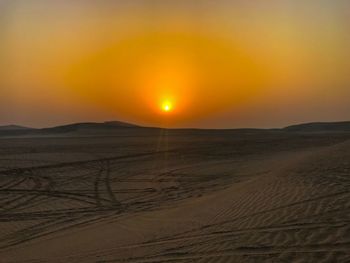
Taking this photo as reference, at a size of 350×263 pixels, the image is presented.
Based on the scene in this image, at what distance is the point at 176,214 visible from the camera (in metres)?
12.0

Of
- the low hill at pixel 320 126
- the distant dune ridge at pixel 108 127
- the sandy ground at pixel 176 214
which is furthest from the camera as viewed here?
the low hill at pixel 320 126

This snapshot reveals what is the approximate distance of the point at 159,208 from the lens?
44.8 feet

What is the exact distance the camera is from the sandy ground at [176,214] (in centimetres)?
748

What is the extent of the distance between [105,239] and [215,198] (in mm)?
4712

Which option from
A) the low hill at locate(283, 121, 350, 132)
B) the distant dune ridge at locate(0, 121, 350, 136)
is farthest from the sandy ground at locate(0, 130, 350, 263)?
the low hill at locate(283, 121, 350, 132)

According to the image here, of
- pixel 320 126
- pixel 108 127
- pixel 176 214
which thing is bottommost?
pixel 176 214

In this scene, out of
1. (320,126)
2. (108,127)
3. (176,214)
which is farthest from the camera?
(320,126)

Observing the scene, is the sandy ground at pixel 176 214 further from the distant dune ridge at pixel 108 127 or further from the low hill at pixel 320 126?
the low hill at pixel 320 126

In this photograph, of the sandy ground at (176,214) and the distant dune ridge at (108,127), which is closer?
the sandy ground at (176,214)

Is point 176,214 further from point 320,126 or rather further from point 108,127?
point 320,126

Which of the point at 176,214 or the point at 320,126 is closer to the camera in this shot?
the point at 176,214

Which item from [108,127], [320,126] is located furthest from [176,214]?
[320,126]

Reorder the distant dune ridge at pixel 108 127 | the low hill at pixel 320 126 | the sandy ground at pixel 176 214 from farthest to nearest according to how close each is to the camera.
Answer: the low hill at pixel 320 126
the distant dune ridge at pixel 108 127
the sandy ground at pixel 176 214

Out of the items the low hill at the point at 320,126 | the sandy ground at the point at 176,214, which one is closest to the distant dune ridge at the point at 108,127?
the low hill at the point at 320,126
